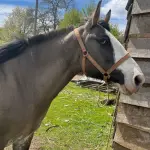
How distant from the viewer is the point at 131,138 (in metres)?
2.94

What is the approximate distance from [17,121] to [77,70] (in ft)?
2.45

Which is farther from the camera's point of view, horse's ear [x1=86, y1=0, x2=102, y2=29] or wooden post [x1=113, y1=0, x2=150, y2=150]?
wooden post [x1=113, y1=0, x2=150, y2=150]

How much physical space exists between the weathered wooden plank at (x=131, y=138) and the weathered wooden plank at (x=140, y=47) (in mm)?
891

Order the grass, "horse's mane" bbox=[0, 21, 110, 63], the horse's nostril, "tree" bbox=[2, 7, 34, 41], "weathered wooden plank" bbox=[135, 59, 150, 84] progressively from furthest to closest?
the grass, "tree" bbox=[2, 7, 34, 41], "weathered wooden plank" bbox=[135, 59, 150, 84], "horse's mane" bbox=[0, 21, 110, 63], the horse's nostril

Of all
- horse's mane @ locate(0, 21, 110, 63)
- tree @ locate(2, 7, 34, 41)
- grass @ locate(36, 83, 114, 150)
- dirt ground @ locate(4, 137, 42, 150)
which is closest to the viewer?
horse's mane @ locate(0, 21, 110, 63)

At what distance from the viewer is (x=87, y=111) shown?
219 inches

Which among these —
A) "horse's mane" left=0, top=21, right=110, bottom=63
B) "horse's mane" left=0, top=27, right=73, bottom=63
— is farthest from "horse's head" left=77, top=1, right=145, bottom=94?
"horse's mane" left=0, top=27, right=73, bottom=63

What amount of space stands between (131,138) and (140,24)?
136 centimetres

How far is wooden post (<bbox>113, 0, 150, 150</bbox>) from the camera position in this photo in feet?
9.02

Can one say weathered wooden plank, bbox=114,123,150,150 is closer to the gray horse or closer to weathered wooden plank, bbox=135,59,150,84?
weathered wooden plank, bbox=135,59,150,84

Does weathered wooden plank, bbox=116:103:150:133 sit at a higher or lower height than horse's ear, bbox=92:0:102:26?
lower

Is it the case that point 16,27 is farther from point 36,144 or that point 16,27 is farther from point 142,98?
point 142,98

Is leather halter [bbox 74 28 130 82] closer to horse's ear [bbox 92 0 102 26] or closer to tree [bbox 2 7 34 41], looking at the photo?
horse's ear [bbox 92 0 102 26]

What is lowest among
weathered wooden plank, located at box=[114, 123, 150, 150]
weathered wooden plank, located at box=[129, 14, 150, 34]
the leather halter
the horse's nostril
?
weathered wooden plank, located at box=[114, 123, 150, 150]
